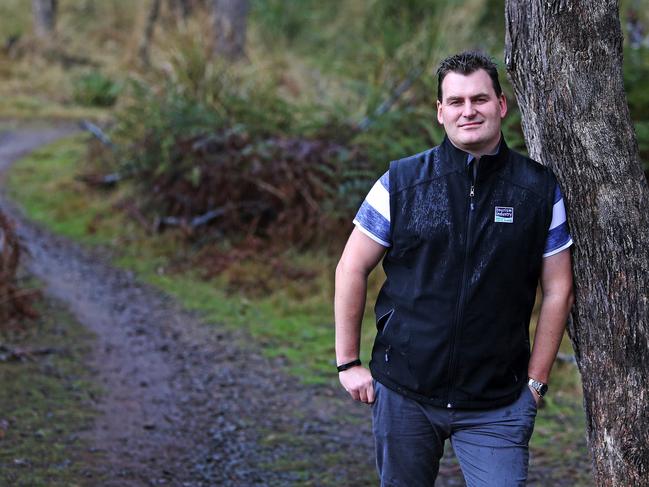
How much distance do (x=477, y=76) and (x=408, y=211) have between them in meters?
0.49

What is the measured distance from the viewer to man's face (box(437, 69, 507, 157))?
2.96m

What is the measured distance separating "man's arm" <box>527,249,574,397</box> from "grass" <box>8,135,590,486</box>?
7.69 ft

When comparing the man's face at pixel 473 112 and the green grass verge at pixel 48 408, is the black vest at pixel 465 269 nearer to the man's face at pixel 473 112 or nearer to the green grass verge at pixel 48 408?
the man's face at pixel 473 112

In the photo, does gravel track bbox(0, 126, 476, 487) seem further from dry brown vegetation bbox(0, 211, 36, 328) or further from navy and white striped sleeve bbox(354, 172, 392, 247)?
navy and white striped sleeve bbox(354, 172, 392, 247)

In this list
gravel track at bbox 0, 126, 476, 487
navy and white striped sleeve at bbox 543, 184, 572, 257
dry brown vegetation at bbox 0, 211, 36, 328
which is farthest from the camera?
dry brown vegetation at bbox 0, 211, 36, 328

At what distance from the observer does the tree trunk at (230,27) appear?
44.2ft

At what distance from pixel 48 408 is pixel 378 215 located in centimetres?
360

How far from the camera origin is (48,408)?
5.84m

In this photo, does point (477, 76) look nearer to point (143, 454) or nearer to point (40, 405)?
point (143, 454)

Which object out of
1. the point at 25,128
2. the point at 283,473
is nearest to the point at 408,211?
the point at 283,473

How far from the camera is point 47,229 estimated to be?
36.4 ft

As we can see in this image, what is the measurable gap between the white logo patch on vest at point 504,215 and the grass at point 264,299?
8.96ft

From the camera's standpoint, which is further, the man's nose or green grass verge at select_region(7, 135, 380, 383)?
green grass verge at select_region(7, 135, 380, 383)

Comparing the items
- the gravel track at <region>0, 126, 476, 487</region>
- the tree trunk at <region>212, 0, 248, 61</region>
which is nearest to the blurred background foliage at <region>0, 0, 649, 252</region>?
the tree trunk at <region>212, 0, 248, 61</region>
